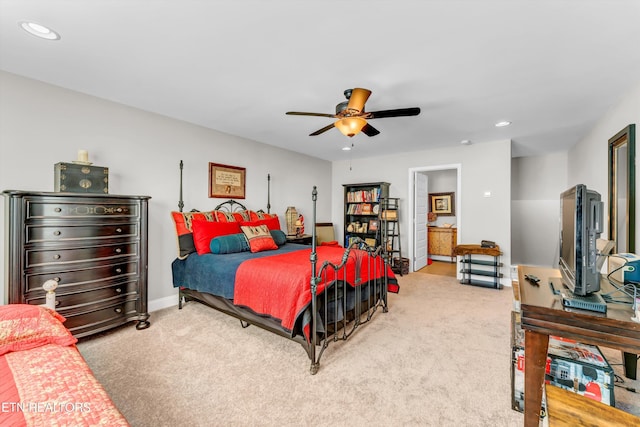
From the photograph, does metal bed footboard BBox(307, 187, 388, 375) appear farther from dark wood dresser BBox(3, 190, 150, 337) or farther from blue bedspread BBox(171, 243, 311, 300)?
dark wood dresser BBox(3, 190, 150, 337)

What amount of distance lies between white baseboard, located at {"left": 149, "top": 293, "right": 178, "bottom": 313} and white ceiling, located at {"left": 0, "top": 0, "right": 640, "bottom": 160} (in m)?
2.37

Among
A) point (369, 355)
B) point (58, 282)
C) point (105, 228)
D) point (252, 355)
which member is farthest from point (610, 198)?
point (58, 282)

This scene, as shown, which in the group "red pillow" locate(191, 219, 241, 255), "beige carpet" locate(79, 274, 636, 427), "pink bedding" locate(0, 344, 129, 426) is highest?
"red pillow" locate(191, 219, 241, 255)

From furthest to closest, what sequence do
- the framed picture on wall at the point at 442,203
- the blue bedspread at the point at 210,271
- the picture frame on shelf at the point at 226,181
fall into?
the framed picture on wall at the point at 442,203, the picture frame on shelf at the point at 226,181, the blue bedspread at the point at 210,271

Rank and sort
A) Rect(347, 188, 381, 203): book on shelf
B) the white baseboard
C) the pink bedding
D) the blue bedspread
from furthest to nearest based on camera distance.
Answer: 1. Rect(347, 188, 381, 203): book on shelf
2. the white baseboard
3. the blue bedspread
4. the pink bedding

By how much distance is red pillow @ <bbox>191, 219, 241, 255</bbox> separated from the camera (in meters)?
3.19

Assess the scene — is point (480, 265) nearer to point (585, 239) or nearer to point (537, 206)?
point (537, 206)

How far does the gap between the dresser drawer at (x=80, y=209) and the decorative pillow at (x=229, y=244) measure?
0.84 metres

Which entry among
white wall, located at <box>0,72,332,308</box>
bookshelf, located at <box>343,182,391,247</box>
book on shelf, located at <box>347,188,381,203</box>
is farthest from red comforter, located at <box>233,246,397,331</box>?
book on shelf, located at <box>347,188,381,203</box>

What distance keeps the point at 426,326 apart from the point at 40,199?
3.76 meters

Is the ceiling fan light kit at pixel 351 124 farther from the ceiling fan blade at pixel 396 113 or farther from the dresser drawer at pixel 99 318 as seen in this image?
the dresser drawer at pixel 99 318

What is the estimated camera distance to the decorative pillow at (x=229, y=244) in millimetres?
3119

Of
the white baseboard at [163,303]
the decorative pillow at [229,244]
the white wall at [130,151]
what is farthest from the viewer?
the white baseboard at [163,303]

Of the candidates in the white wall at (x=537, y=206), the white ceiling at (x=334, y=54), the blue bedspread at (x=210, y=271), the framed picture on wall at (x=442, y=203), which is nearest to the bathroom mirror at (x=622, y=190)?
the white ceiling at (x=334, y=54)
